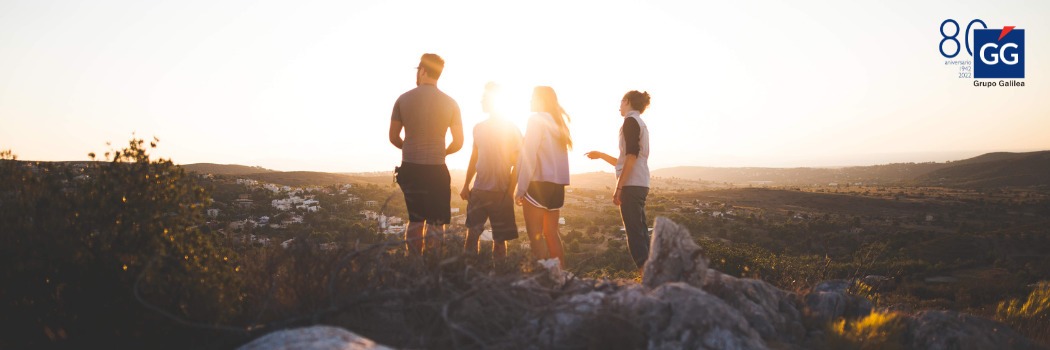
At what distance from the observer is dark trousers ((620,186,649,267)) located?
214 inches

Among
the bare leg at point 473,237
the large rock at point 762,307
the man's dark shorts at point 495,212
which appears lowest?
the large rock at point 762,307

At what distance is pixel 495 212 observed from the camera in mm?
5121

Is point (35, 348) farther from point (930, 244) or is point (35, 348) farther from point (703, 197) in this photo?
point (703, 197)

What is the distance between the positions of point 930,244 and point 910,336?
70.1 feet

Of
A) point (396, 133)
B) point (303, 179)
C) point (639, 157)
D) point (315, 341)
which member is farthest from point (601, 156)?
point (303, 179)

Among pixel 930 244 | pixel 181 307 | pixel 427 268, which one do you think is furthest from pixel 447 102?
pixel 930 244

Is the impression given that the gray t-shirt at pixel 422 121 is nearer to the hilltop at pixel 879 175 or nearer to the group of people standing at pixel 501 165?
the group of people standing at pixel 501 165

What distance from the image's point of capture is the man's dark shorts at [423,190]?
476cm

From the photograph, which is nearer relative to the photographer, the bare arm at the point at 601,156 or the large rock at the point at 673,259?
the large rock at the point at 673,259

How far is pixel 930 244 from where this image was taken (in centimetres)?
2078

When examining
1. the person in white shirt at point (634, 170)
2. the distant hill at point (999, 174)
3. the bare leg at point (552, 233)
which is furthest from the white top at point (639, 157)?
the distant hill at point (999, 174)

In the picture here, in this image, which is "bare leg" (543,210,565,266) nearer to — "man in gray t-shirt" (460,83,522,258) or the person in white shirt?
"man in gray t-shirt" (460,83,522,258)

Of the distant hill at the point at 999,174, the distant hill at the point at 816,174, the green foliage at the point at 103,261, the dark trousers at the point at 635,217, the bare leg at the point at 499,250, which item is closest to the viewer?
the green foliage at the point at 103,261

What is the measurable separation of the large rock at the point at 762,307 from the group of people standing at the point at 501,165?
55.9 inches
